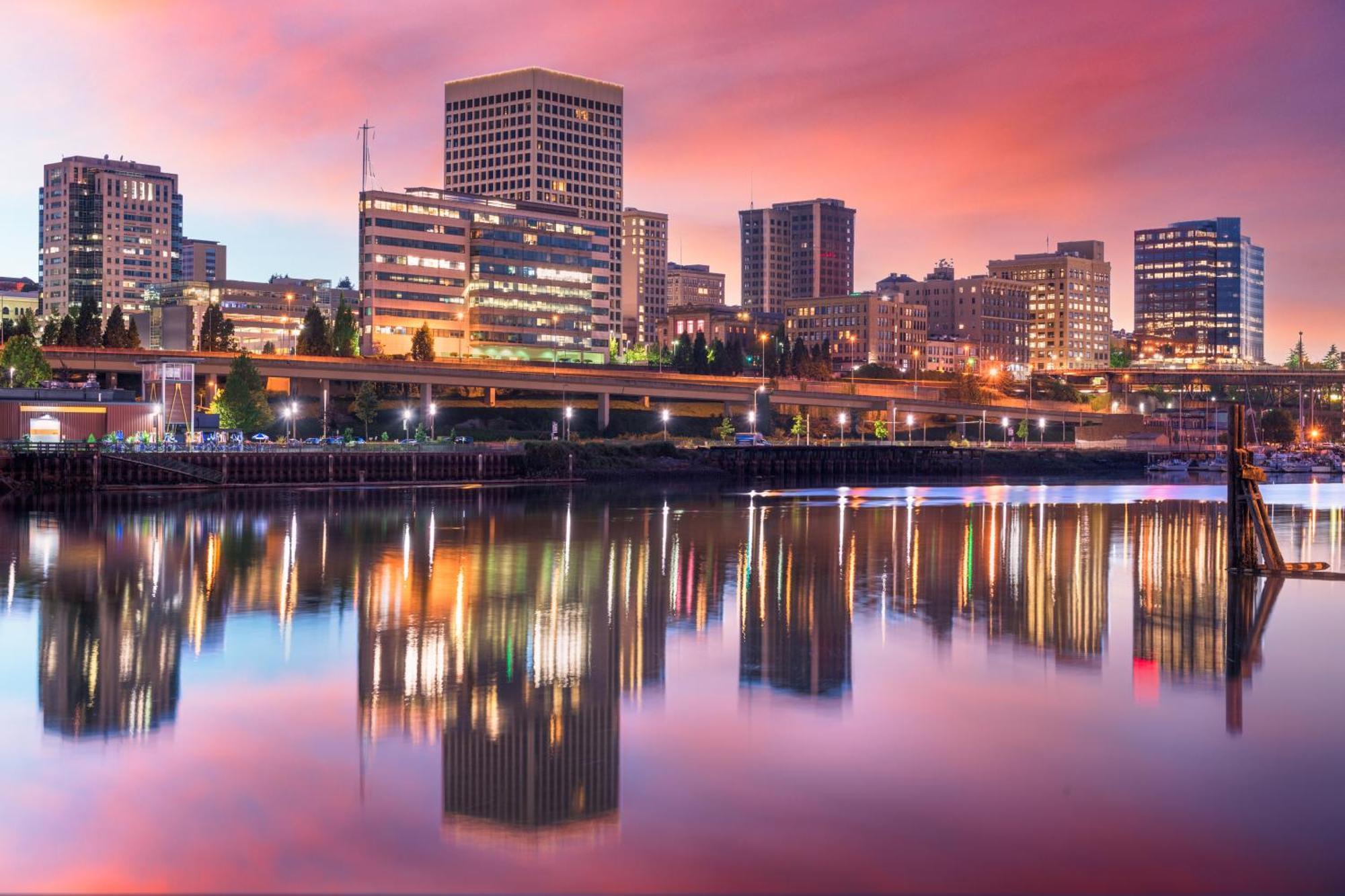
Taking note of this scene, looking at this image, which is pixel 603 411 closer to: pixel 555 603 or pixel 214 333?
pixel 214 333

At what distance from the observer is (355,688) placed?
25812 millimetres

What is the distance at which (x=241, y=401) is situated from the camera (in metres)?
122

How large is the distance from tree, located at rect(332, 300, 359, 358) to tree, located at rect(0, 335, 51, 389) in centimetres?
4056

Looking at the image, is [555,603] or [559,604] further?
[555,603]

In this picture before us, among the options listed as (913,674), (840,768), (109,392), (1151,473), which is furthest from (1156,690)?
(1151,473)

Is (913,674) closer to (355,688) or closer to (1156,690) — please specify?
(1156,690)

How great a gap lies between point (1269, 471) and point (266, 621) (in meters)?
143

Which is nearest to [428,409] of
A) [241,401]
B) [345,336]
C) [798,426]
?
[241,401]

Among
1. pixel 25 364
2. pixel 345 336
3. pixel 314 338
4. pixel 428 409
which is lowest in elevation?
pixel 428 409

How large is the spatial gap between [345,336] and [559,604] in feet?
441

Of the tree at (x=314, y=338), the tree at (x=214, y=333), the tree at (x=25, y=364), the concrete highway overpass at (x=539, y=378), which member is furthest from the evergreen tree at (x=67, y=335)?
the tree at (x=25, y=364)

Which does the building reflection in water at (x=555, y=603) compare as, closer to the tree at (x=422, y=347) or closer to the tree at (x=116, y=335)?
the tree at (x=116, y=335)

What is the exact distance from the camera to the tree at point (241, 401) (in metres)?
121

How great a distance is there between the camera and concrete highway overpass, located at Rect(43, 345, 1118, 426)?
139500 millimetres
